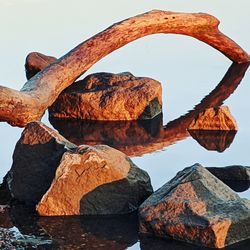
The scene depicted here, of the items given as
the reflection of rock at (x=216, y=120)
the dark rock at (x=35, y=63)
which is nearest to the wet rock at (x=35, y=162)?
the reflection of rock at (x=216, y=120)

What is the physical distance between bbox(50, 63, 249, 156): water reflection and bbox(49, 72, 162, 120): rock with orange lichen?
6.7 inches

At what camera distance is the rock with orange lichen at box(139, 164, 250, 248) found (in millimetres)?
5812

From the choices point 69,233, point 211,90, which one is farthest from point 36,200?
point 211,90

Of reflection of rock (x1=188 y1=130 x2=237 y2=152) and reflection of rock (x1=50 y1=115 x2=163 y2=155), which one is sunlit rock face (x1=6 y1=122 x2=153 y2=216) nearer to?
reflection of rock (x1=50 y1=115 x2=163 y2=155)

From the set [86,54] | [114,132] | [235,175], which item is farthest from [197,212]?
[86,54]

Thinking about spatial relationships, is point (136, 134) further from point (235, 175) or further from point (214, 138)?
point (235, 175)

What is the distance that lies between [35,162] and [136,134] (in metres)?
3.17

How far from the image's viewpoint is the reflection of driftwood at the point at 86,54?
947cm

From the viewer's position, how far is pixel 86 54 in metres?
11.4

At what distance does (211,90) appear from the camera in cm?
1390

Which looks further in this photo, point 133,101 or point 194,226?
point 133,101

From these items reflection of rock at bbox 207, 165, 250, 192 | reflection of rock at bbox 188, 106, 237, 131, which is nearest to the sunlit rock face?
reflection of rock at bbox 207, 165, 250, 192

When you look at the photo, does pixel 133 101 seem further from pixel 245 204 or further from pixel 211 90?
pixel 245 204

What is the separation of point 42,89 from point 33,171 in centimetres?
310
